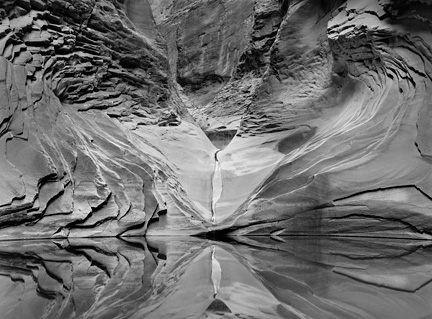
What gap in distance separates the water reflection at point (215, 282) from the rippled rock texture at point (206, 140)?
0.91 meters

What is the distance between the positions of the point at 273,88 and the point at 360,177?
306 centimetres

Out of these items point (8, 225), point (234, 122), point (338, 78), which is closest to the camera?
point (8, 225)

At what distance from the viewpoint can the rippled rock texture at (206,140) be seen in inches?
205

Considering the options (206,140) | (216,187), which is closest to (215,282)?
(216,187)

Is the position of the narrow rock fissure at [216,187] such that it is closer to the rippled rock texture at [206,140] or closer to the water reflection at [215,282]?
the rippled rock texture at [206,140]

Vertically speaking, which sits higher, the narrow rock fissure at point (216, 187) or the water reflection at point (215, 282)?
the water reflection at point (215, 282)

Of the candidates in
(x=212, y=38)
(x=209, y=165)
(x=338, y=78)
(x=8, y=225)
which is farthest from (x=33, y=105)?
(x=212, y=38)

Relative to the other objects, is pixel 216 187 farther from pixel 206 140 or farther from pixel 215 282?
pixel 215 282

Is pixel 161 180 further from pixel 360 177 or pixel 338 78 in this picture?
pixel 338 78

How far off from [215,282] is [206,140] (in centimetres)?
579

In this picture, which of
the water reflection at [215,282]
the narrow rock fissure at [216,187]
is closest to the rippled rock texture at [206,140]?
the narrow rock fissure at [216,187]

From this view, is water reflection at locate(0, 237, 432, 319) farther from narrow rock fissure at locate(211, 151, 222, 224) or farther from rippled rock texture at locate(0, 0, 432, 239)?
narrow rock fissure at locate(211, 151, 222, 224)

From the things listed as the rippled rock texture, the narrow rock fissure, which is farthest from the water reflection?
the narrow rock fissure

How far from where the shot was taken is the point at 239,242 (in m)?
5.08
